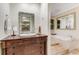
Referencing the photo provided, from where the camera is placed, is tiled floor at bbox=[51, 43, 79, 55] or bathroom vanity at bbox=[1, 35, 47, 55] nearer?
bathroom vanity at bbox=[1, 35, 47, 55]

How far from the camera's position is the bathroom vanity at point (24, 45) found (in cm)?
199

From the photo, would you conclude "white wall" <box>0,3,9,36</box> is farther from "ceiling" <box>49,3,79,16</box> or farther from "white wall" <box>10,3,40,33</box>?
"ceiling" <box>49,3,79,16</box>

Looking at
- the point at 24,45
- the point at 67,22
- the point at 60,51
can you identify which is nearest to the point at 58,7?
the point at 67,22

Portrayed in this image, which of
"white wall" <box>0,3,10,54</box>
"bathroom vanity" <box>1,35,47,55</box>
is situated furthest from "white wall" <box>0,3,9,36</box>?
"bathroom vanity" <box>1,35,47,55</box>

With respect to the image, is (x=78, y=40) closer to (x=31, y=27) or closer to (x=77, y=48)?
(x=77, y=48)

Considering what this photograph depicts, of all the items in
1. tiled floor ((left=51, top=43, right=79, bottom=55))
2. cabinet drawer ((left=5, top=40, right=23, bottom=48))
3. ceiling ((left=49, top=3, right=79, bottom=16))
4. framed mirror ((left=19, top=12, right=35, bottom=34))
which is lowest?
tiled floor ((left=51, top=43, right=79, bottom=55))

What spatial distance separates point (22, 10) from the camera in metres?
2.07

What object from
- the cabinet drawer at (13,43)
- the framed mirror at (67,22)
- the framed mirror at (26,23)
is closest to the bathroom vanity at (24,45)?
the cabinet drawer at (13,43)

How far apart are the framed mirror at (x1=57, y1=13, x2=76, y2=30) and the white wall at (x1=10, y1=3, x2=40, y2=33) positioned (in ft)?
1.12

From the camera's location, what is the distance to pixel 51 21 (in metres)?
2.12

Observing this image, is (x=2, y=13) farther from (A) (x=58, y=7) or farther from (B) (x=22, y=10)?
(A) (x=58, y=7)

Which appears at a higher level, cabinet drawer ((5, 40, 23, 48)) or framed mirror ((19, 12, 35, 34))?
framed mirror ((19, 12, 35, 34))

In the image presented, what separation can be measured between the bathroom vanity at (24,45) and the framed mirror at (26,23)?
0.11 metres

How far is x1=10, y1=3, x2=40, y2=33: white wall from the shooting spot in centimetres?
203
